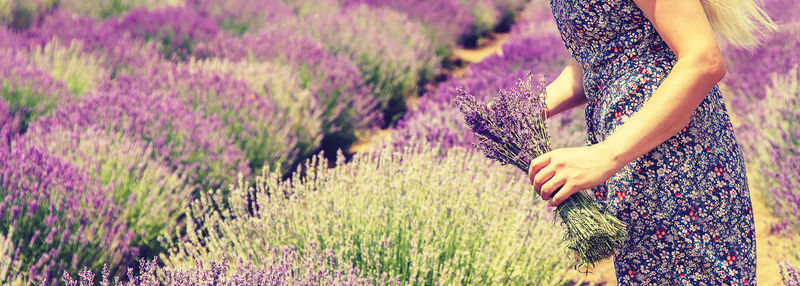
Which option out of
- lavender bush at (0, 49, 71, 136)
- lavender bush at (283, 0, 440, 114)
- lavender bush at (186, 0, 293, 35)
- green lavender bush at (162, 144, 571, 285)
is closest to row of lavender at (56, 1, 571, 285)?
green lavender bush at (162, 144, 571, 285)

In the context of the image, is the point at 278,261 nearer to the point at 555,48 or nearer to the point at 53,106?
the point at 53,106

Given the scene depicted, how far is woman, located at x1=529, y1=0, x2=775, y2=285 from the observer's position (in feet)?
4.29

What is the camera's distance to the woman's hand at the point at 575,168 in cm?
130

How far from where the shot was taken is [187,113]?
12.2ft

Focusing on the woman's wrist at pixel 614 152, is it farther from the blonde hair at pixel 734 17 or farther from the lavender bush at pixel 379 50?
the lavender bush at pixel 379 50

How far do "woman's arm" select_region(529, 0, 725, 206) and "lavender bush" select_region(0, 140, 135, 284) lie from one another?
194 centimetres

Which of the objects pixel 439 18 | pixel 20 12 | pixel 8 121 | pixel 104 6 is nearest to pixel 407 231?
pixel 8 121

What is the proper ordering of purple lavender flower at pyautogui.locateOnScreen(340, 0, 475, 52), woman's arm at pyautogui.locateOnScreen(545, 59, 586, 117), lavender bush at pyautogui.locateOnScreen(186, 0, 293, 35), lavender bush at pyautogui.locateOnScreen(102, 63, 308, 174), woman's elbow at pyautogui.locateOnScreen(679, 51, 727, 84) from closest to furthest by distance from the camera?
woman's elbow at pyautogui.locateOnScreen(679, 51, 727, 84)
woman's arm at pyautogui.locateOnScreen(545, 59, 586, 117)
lavender bush at pyautogui.locateOnScreen(102, 63, 308, 174)
lavender bush at pyautogui.locateOnScreen(186, 0, 293, 35)
purple lavender flower at pyautogui.locateOnScreen(340, 0, 475, 52)

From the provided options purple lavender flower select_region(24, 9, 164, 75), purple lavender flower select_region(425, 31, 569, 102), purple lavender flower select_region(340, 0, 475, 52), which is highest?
purple lavender flower select_region(24, 9, 164, 75)

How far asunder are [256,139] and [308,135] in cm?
67

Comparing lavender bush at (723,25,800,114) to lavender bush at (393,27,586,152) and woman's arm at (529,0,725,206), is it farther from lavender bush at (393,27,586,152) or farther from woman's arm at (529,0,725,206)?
woman's arm at (529,0,725,206)

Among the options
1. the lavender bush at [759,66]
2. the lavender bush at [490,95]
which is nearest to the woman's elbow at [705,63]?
the lavender bush at [490,95]

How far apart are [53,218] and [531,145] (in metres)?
1.96

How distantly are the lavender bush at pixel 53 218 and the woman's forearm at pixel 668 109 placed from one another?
2.06 meters
